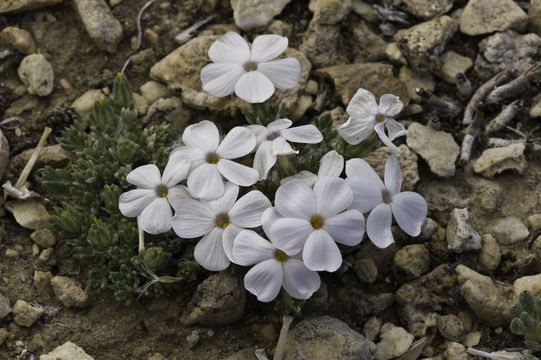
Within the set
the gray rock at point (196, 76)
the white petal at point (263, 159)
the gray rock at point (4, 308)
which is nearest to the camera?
the white petal at point (263, 159)

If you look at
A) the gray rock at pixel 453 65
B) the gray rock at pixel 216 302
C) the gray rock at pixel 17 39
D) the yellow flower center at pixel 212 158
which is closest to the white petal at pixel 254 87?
the yellow flower center at pixel 212 158

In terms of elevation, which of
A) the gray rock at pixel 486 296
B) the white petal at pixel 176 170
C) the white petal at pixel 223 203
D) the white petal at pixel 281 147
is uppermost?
the white petal at pixel 281 147

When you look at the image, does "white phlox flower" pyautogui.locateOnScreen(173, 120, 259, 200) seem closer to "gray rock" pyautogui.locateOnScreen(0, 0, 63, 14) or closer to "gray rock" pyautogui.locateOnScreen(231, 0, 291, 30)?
"gray rock" pyautogui.locateOnScreen(231, 0, 291, 30)

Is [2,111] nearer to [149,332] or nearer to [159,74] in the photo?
[159,74]

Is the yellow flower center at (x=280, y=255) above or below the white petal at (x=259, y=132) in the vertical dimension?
below

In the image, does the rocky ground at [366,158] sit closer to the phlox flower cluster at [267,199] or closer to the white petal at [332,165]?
the phlox flower cluster at [267,199]

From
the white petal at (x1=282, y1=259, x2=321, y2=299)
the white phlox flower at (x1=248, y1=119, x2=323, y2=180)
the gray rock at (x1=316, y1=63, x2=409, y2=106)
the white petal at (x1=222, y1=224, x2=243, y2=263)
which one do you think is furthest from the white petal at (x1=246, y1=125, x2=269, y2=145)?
the gray rock at (x1=316, y1=63, x2=409, y2=106)

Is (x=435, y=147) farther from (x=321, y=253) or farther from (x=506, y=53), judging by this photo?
(x=321, y=253)

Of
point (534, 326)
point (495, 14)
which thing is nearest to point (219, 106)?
point (495, 14)

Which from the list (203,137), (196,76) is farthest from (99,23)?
(203,137)
